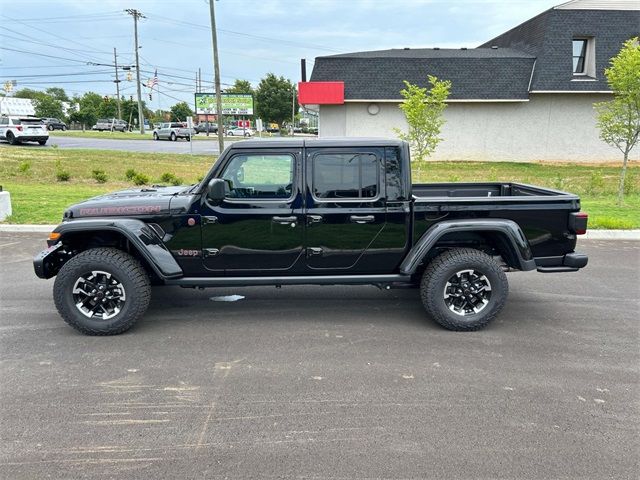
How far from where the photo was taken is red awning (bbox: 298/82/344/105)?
76.0 ft

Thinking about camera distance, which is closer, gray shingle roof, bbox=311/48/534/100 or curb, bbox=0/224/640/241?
curb, bbox=0/224/640/241

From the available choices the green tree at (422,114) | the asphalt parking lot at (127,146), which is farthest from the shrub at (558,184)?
the asphalt parking lot at (127,146)

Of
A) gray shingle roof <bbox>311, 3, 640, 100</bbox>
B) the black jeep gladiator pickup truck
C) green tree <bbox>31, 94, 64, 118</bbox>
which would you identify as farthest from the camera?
green tree <bbox>31, 94, 64, 118</bbox>

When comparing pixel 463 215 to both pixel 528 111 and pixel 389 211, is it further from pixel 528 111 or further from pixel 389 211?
pixel 528 111

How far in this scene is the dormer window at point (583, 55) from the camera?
938 inches

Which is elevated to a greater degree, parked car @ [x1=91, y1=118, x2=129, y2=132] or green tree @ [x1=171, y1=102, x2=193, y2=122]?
green tree @ [x1=171, y1=102, x2=193, y2=122]

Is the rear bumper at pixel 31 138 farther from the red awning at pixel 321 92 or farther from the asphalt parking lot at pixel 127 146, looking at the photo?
the red awning at pixel 321 92

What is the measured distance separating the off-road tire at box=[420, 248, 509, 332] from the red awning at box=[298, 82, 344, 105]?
Result: 1970 centimetres

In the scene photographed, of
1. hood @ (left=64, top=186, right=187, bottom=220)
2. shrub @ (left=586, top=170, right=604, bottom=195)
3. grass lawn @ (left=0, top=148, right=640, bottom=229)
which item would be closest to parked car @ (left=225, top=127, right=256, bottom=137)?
→ grass lawn @ (left=0, top=148, right=640, bottom=229)

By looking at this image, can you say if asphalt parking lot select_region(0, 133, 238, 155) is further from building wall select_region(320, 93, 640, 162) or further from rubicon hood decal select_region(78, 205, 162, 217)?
rubicon hood decal select_region(78, 205, 162, 217)

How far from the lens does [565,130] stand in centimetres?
2453

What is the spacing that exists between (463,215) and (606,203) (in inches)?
365

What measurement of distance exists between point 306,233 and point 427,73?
2099 cm

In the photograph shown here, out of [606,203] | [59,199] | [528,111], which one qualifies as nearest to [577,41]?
[528,111]
